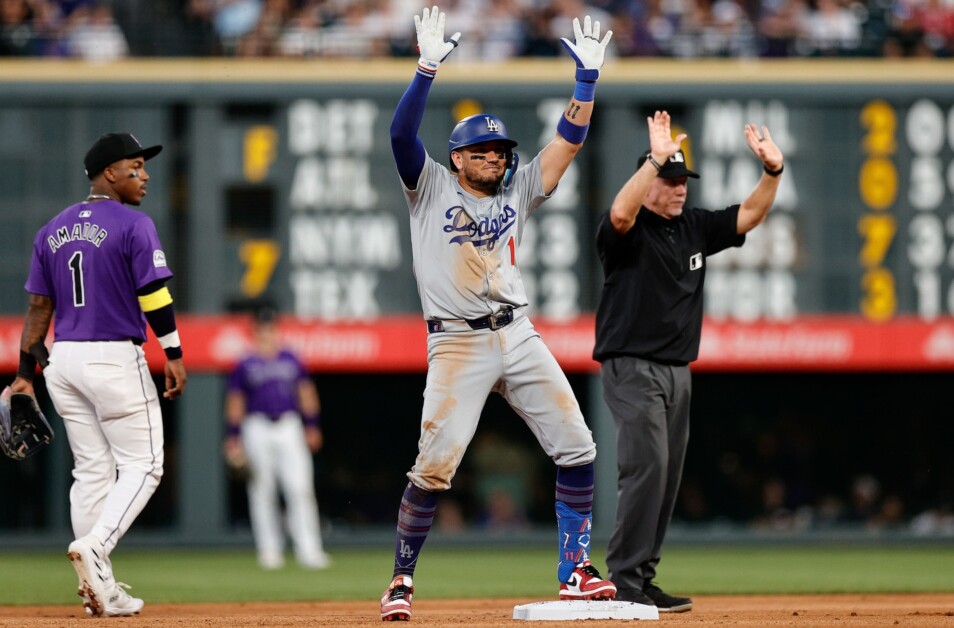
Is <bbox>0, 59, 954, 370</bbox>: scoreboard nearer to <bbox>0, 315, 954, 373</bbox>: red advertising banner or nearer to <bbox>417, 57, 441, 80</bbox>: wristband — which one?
<bbox>0, 315, 954, 373</bbox>: red advertising banner

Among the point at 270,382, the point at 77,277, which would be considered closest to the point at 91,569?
the point at 77,277

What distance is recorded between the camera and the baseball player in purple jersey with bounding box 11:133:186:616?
7.73 m

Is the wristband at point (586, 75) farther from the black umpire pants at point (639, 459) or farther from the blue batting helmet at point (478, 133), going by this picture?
the black umpire pants at point (639, 459)

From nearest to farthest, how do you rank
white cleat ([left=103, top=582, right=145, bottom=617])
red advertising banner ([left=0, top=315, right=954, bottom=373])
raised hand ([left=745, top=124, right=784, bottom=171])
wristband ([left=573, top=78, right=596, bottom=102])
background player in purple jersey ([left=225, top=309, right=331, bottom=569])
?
wristband ([left=573, top=78, right=596, bottom=102]) → white cleat ([left=103, top=582, right=145, bottom=617]) → raised hand ([left=745, top=124, right=784, bottom=171]) → background player in purple jersey ([left=225, top=309, right=331, bottom=569]) → red advertising banner ([left=0, top=315, right=954, bottom=373])

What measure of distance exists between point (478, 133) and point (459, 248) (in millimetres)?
511

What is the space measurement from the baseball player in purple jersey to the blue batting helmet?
1.66m

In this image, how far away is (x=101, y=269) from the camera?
25.6 feet

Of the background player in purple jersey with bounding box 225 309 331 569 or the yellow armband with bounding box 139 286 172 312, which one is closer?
the yellow armband with bounding box 139 286 172 312

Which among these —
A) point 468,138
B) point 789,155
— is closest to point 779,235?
point 789,155

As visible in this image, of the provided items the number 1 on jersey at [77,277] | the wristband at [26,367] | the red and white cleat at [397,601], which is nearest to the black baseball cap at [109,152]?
the number 1 on jersey at [77,277]

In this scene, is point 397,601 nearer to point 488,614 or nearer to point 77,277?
point 488,614

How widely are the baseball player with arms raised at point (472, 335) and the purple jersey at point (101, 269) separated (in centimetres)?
150

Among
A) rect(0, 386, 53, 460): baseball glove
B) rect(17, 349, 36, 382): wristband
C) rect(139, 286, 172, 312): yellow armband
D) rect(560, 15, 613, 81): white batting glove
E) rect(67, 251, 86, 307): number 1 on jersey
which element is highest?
rect(560, 15, 613, 81): white batting glove

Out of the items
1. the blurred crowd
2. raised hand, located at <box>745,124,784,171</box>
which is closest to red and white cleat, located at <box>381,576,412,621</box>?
raised hand, located at <box>745,124,784,171</box>
